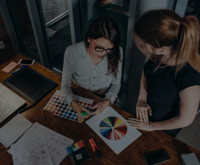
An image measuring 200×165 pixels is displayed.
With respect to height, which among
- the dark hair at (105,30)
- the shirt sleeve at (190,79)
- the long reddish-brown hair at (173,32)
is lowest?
the shirt sleeve at (190,79)

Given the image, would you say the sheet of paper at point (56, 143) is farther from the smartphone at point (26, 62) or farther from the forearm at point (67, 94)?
the smartphone at point (26, 62)

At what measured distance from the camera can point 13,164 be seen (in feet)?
3.21

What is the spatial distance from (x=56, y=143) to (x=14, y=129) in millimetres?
331

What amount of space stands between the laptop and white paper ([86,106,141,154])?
585 mm

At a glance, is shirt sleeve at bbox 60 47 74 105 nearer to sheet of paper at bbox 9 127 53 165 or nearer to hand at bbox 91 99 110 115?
hand at bbox 91 99 110 115

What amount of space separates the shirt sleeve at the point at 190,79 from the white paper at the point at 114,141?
438 mm

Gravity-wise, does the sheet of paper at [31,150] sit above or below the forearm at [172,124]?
below

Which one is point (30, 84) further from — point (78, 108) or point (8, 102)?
point (78, 108)

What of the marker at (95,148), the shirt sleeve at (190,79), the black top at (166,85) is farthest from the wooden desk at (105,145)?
the shirt sleeve at (190,79)

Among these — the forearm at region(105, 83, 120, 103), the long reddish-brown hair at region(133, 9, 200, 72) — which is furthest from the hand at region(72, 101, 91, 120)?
the long reddish-brown hair at region(133, 9, 200, 72)

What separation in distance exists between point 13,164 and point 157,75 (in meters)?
1.09

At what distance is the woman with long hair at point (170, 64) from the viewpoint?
0.79 metres

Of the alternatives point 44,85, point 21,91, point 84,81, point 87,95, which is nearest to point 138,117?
point 87,95

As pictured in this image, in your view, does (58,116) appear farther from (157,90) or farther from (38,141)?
(157,90)
